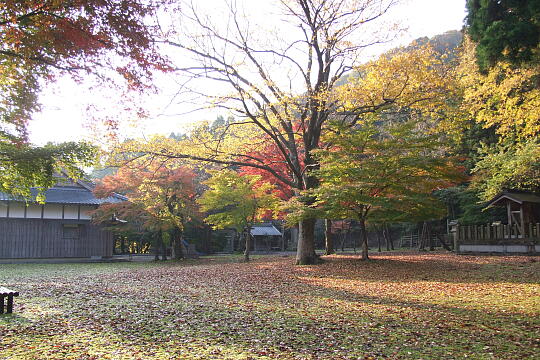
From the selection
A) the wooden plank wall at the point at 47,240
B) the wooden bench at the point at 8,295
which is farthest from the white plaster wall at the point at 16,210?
the wooden bench at the point at 8,295

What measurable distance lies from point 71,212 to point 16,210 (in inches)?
106

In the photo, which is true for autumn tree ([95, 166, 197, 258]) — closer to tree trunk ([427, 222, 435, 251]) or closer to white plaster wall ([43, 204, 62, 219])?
white plaster wall ([43, 204, 62, 219])

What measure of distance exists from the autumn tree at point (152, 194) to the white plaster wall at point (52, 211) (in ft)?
8.04

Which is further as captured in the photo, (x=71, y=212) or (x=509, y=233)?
(x=71, y=212)

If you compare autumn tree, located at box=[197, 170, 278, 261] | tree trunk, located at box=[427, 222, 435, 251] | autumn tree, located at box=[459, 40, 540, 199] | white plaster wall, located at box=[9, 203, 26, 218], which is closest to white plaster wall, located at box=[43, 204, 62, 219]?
white plaster wall, located at box=[9, 203, 26, 218]

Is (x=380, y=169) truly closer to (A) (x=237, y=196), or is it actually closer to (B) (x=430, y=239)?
(A) (x=237, y=196)

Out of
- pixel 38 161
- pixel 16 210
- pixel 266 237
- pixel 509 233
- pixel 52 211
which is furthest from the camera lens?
pixel 266 237

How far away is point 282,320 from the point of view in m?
5.95

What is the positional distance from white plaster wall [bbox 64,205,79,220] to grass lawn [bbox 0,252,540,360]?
13.1 meters

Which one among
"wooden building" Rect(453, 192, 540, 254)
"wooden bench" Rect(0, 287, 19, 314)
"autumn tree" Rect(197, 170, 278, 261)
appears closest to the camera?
"wooden bench" Rect(0, 287, 19, 314)

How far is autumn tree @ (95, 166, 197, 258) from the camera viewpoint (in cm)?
2020

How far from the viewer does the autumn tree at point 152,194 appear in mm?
20203

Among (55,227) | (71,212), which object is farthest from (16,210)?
(71,212)

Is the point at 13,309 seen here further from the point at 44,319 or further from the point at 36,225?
the point at 36,225
